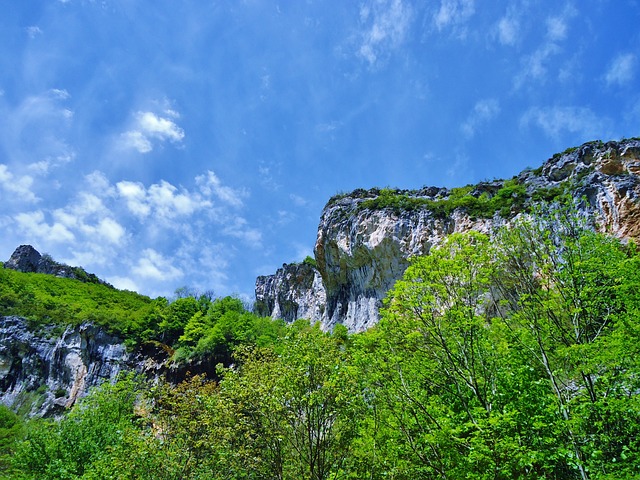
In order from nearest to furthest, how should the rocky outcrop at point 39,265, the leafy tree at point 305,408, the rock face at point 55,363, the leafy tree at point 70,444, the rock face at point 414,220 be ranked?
the leafy tree at point 305,408
the leafy tree at point 70,444
the rock face at point 414,220
the rock face at point 55,363
the rocky outcrop at point 39,265

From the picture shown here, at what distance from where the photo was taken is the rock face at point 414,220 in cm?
3325

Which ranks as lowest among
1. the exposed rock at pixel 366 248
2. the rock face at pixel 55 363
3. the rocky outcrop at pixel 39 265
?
the rock face at pixel 55 363

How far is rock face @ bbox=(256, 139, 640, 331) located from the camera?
109 ft

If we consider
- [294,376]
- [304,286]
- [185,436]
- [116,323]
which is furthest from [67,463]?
[304,286]

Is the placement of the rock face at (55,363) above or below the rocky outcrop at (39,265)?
below

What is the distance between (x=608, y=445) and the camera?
10047 mm

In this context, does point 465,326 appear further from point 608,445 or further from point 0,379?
point 0,379

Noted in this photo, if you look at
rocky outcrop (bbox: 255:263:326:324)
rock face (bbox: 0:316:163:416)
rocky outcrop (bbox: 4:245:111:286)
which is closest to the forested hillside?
rock face (bbox: 0:316:163:416)

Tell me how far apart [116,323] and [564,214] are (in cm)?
6321

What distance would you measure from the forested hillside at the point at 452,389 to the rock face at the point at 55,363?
155 feet

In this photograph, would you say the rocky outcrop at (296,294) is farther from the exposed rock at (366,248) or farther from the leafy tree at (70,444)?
the leafy tree at (70,444)

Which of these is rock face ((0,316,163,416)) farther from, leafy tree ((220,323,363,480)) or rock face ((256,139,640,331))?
leafy tree ((220,323,363,480))

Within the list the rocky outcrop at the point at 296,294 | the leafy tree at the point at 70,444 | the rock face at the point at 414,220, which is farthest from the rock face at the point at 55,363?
the leafy tree at the point at 70,444

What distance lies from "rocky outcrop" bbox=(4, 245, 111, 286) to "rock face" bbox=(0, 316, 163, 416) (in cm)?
4070
